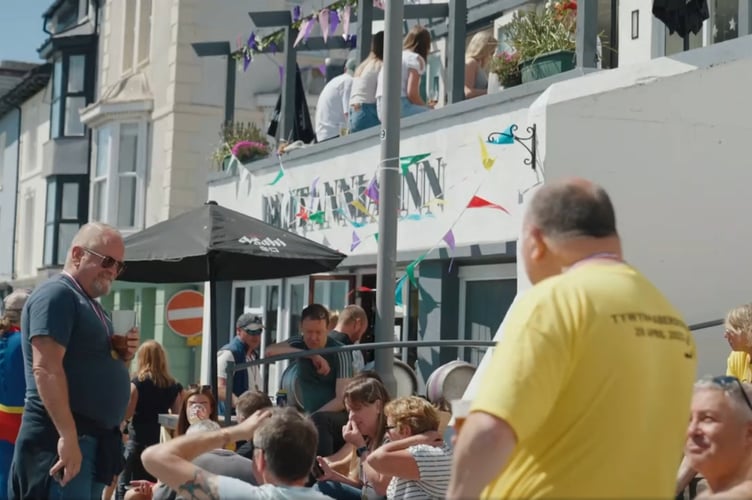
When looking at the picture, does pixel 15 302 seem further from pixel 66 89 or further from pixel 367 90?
pixel 66 89

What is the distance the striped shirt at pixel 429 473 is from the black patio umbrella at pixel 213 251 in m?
3.20

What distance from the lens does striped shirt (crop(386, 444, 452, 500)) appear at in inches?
248

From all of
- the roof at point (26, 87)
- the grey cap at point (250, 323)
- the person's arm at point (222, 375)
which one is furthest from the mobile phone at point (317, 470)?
the roof at point (26, 87)

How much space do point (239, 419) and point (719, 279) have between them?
361 centimetres

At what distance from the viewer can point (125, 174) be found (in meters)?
28.4

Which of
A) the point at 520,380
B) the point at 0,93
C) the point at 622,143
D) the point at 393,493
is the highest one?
the point at 0,93

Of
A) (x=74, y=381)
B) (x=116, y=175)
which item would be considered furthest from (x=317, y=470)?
(x=116, y=175)

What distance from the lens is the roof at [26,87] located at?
115 ft

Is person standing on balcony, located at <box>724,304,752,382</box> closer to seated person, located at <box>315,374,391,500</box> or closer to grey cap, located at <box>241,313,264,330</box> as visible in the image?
seated person, located at <box>315,374,391,500</box>

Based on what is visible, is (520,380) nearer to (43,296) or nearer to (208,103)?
(43,296)

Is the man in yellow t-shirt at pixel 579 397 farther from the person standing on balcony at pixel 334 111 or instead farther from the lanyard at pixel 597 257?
the person standing on balcony at pixel 334 111

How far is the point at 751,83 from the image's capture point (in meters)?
9.03

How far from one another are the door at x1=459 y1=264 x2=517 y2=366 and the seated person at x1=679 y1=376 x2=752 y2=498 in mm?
6261

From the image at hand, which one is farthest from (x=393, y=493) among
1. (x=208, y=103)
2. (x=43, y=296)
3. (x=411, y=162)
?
→ (x=208, y=103)
